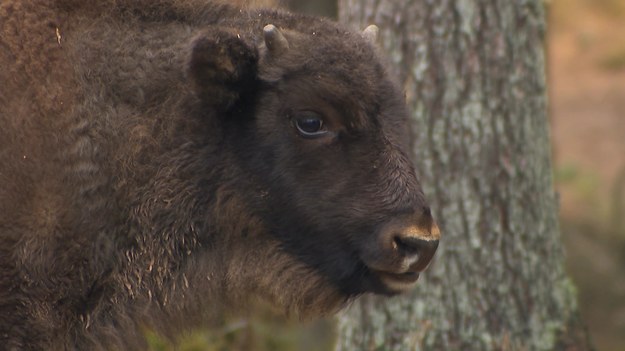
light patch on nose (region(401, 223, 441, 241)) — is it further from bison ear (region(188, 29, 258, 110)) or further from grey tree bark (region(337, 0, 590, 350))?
grey tree bark (region(337, 0, 590, 350))

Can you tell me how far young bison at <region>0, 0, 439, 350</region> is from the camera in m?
4.31

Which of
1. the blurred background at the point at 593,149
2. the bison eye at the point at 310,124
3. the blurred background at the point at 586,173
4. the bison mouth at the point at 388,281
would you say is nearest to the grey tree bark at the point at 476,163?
the blurred background at the point at 586,173

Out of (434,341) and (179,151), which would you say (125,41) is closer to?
(179,151)

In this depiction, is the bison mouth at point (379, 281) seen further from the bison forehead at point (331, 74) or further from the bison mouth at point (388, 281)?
the bison forehead at point (331, 74)

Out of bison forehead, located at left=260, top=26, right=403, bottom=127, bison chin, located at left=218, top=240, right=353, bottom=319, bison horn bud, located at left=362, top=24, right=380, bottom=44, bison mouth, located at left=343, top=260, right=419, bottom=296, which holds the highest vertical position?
bison horn bud, located at left=362, top=24, right=380, bottom=44

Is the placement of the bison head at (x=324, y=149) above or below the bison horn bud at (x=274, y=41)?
below

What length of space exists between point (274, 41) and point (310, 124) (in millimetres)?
391

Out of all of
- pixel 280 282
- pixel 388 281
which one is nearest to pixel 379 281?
pixel 388 281

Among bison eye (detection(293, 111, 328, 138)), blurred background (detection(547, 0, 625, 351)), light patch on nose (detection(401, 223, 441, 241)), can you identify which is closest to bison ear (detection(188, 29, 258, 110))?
bison eye (detection(293, 111, 328, 138))

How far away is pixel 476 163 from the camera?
19.6 ft

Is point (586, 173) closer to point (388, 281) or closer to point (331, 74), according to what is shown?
point (388, 281)

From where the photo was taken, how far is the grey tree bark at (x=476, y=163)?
5.93m

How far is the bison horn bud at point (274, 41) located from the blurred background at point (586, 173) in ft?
3.03

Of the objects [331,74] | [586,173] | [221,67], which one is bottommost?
[586,173]
